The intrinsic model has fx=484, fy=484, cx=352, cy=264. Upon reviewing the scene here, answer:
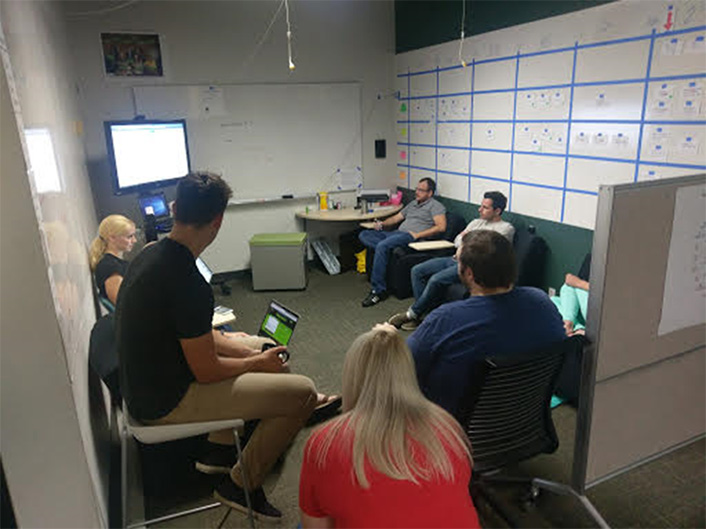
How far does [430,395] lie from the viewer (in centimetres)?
162

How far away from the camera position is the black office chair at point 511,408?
56.7 inches

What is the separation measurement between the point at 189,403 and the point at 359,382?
90 centimetres

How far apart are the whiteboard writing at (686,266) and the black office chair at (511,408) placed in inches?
13.5

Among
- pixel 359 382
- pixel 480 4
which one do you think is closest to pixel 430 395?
pixel 359 382

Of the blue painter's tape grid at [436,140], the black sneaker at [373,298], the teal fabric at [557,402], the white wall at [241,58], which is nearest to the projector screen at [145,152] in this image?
the white wall at [241,58]

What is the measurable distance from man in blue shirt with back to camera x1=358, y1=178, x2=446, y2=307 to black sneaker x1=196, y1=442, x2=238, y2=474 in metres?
2.17

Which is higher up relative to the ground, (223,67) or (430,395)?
(223,67)

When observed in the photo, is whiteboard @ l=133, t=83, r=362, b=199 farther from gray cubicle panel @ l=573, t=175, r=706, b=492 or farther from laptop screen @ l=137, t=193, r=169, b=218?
gray cubicle panel @ l=573, t=175, r=706, b=492

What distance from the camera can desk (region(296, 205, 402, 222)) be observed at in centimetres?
480

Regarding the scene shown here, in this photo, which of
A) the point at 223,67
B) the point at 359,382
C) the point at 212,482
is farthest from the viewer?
the point at 223,67

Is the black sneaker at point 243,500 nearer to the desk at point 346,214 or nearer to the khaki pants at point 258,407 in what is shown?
the khaki pants at point 258,407

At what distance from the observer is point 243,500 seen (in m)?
1.93

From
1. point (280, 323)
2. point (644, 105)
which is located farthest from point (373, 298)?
point (644, 105)

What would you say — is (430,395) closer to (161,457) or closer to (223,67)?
(161,457)
